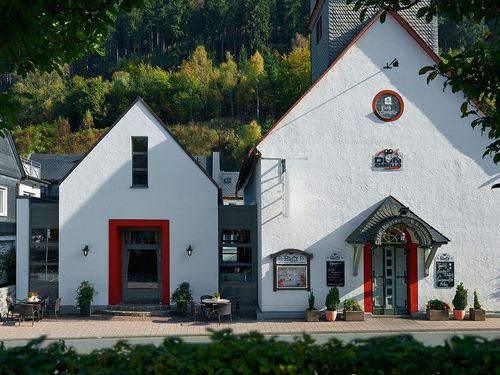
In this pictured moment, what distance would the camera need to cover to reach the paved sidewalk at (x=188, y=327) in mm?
18141

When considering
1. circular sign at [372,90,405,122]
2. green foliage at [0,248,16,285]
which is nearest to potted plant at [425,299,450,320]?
circular sign at [372,90,405,122]

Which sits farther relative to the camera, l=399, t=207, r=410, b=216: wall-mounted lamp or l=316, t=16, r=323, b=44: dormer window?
l=316, t=16, r=323, b=44: dormer window

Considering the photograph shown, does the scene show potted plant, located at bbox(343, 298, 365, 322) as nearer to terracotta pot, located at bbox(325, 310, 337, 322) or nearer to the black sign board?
terracotta pot, located at bbox(325, 310, 337, 322)

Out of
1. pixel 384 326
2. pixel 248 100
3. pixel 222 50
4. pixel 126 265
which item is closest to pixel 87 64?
pixel 222 50

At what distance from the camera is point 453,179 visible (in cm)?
2061

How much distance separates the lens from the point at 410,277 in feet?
66.8

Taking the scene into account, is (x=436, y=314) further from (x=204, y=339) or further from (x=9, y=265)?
(x=9, y=265)

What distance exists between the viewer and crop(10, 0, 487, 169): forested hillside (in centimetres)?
7825

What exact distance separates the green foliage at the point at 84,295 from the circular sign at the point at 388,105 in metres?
11.1

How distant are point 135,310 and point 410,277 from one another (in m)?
9.03

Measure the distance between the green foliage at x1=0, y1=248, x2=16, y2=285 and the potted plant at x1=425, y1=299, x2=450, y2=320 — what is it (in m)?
14.6

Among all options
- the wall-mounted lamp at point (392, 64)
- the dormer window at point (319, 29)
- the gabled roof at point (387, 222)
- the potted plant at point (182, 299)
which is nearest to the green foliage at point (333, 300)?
the gabled roof at point (387, 222)

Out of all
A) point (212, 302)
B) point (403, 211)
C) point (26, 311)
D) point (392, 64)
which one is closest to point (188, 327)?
point (212, 302)

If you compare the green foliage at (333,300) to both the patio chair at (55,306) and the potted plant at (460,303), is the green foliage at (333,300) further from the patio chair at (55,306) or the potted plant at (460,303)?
the patio chair at (55,306)
